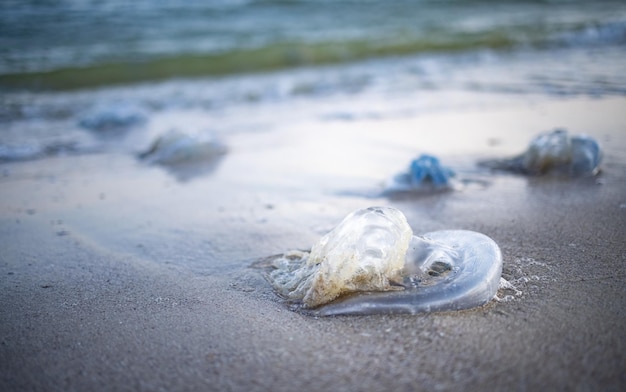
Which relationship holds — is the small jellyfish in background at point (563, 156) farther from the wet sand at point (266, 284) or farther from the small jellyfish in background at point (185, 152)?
the small jellyfish in background at point (185, 152)

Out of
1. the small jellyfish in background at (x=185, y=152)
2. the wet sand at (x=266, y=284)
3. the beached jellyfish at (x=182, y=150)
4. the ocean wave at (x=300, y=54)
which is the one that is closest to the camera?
the wet sand at (x=266, y=284)

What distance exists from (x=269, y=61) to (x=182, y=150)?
5.51 m

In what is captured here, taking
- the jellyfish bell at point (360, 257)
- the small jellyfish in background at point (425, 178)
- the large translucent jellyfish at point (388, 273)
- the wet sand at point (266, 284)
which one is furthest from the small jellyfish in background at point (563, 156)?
the jellyfish bell at point (360, 257)

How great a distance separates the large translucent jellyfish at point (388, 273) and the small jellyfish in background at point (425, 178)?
41.6 inches

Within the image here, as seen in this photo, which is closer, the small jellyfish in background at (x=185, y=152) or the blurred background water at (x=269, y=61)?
the small jellyfish in background at (x=185, y=152)

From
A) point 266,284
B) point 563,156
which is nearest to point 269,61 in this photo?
point 563,156

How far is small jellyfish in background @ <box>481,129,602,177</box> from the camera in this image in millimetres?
2607

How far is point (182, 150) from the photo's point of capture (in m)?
3.45

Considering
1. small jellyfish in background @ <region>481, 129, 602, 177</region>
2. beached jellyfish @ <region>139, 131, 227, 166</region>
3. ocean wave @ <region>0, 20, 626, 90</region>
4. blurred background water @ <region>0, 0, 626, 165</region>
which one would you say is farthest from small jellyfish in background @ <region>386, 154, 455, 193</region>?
ocean wave @ <region>0, 20, 626, 90</region>

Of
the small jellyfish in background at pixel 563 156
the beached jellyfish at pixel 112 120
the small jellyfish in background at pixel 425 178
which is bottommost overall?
the beached jellyfish at pixel 112 120

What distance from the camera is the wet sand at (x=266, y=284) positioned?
1.15 meters

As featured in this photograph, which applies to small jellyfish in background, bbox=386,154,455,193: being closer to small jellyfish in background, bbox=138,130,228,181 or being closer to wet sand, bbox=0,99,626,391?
wet sand, bbox=0,99,626,391

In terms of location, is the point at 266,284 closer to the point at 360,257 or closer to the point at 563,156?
the point at 360,257

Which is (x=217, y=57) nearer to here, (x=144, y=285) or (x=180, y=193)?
(x=180, y=193)
